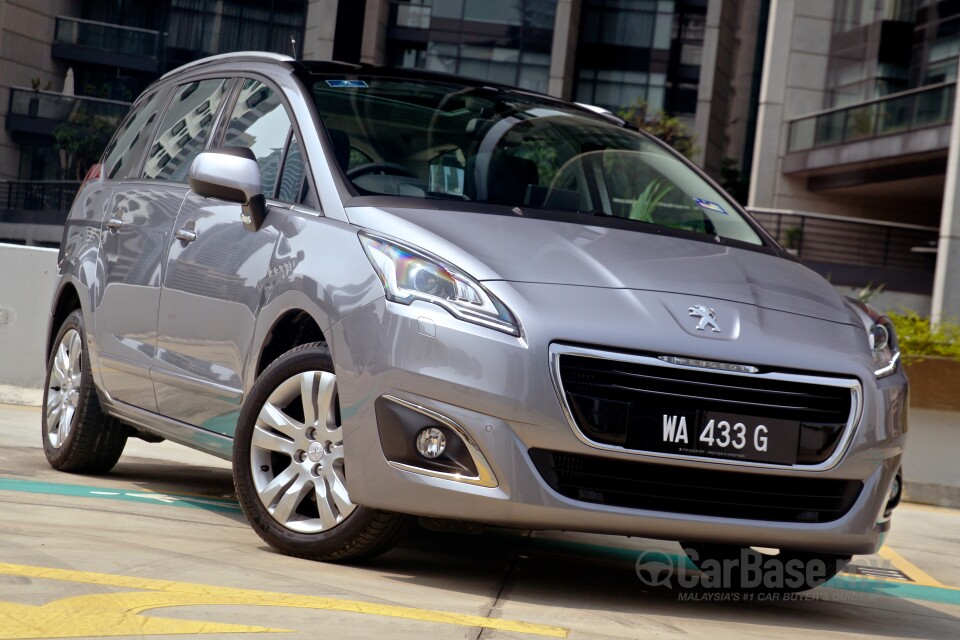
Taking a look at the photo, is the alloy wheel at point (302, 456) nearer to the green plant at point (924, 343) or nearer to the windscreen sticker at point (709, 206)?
the windscreen sticker at point (709, 206)

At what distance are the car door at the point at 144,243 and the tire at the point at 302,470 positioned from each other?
3.54ft

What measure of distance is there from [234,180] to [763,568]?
7.15 ft

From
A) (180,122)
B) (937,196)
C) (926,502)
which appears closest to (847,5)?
(937,196)

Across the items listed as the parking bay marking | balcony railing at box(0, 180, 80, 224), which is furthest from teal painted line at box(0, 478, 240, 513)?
balcony railing at box(0, 180, 80, 224)

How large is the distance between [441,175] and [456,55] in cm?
4310

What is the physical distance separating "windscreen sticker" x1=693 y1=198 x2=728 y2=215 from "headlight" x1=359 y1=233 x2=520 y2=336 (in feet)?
5.44

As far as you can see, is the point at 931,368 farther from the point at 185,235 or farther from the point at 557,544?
the point at 185,235

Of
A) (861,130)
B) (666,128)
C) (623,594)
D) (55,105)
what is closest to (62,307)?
(623,594)

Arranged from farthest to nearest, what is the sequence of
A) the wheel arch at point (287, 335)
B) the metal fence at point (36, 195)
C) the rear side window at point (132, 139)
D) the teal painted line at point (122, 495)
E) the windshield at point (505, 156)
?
the metal fence at point (36, 195)
the rear side window at point (132, 139)
the teal painted line at point (122, 495)
the windshield at point (505, 156)
the wheel arch at point (287, 335)

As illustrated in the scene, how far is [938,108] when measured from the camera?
90.0 feet

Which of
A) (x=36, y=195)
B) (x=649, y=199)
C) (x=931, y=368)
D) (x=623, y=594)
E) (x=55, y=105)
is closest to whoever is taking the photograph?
(x=623, y=594)

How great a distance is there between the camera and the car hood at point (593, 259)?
12.7 ft

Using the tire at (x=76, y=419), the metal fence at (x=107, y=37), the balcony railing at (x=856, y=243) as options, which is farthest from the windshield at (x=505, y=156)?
the metal fence at (x=107, y=37)

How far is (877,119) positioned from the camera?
99.5 ft
